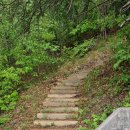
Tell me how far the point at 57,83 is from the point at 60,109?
2.55 meters

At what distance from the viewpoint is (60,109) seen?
34.7ft

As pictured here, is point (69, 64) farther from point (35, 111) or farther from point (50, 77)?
point (35, 111)

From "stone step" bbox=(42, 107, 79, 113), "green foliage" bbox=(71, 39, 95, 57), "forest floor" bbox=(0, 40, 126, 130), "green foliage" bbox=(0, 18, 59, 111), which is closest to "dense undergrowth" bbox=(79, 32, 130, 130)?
"forest floor" bbox=(0, 40, 126, 130)

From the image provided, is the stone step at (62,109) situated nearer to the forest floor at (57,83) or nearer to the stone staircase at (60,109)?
the stone staircase at (60,109)

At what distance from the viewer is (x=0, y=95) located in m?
12.8

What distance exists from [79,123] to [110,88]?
1650 mm

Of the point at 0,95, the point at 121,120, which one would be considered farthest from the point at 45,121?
the point at 121,120

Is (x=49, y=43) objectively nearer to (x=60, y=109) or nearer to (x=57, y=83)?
(x=57, y=83)

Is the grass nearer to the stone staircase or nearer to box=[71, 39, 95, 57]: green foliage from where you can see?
the stone staircase

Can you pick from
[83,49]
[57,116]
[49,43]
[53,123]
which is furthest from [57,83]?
[83,49]

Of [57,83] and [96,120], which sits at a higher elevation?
[57,83]

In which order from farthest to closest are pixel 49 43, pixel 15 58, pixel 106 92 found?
pixel 15 58, pixel 49 43, pixel 106 92

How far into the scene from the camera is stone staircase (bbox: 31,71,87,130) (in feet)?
32.3

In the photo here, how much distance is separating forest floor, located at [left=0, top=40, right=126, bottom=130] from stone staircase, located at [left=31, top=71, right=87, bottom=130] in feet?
0.66
